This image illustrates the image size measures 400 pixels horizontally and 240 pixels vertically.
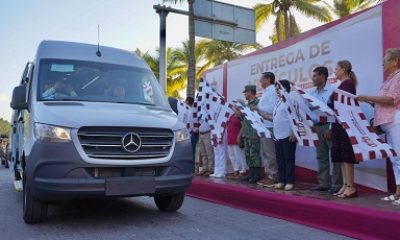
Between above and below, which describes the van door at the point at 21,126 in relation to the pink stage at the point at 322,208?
above

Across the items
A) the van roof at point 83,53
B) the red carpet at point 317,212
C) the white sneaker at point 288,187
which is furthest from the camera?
the white sneaker at point 288,187

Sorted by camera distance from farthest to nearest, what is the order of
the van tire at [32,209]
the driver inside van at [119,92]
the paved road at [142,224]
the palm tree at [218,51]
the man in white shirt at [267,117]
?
1. the palm tree at [218,51]
2. the man in white shirt at [267,117]
3. the driver inside van at [119,92]
4. the van tire at [32,209]
5. the paved road at [142,224]

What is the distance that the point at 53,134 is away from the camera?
462cm

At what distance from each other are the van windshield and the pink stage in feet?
6.59

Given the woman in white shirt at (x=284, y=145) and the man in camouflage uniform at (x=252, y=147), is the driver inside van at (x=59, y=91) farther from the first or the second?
the man in camouflage uniform at (x=252, y=147)

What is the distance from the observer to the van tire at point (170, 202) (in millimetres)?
5852

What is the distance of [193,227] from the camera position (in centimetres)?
510

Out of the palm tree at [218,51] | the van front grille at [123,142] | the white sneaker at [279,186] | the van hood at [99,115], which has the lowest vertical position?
the white sneaker at [279,186]

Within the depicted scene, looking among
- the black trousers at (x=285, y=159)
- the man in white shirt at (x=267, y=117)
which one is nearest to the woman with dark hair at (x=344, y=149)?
the black trousers at (x=285, y=159)

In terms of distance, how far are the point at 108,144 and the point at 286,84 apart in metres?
3.61

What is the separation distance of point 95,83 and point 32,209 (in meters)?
1.86

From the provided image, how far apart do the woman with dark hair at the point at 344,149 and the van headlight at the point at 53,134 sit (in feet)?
12.1

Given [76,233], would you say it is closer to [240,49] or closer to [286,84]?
[286,84]

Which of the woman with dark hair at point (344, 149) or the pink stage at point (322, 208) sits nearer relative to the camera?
the pink stage at point (322, 208)
